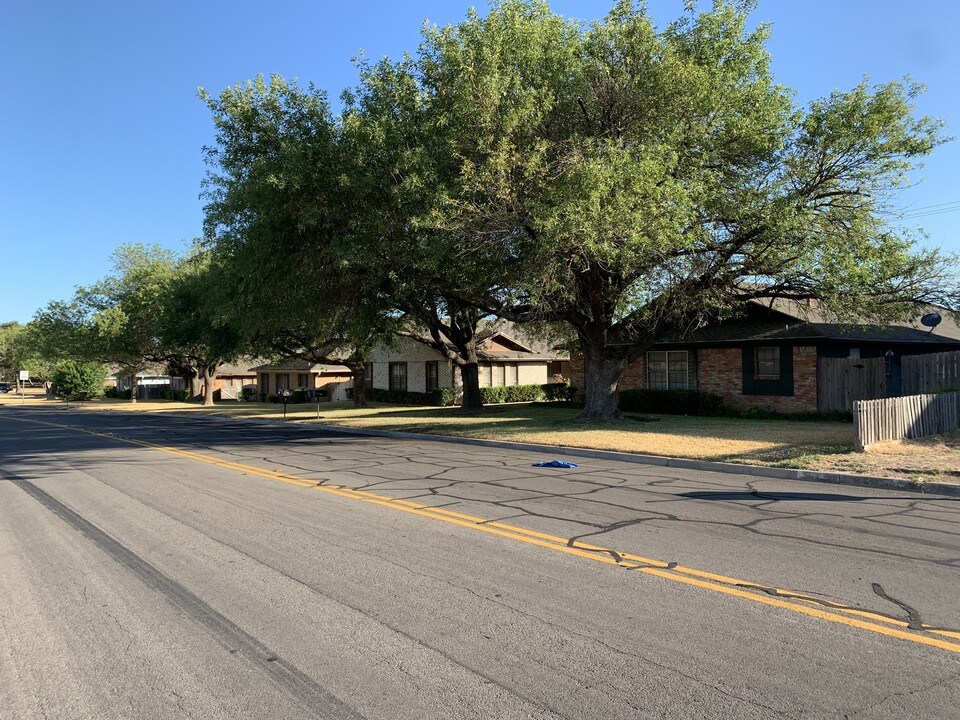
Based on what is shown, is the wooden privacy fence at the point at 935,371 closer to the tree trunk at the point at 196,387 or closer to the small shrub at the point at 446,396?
the small shrub at the point at 446,396

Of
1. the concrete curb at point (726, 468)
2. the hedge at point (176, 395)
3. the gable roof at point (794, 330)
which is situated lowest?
the concrete curb at point (726, 468)

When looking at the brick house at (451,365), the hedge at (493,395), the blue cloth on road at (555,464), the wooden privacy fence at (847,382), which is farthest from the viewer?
the brick house at (451,365)

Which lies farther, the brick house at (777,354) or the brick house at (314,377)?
the brick house at (314,377)

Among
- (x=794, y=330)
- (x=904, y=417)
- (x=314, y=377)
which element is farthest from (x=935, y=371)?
(x=314, y=377)

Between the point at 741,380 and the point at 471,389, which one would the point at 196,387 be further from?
the point at 741,380

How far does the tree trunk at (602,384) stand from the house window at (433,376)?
17288 mm

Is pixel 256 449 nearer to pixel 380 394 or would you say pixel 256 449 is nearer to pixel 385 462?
pixel 385 462

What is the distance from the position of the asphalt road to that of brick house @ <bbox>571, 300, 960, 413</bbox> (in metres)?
13.0

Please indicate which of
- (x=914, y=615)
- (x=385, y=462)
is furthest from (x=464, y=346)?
(x=914, y=615)

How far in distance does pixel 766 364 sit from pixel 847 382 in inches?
112

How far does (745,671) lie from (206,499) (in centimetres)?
807

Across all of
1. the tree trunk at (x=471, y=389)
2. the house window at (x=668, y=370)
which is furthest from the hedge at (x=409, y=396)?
the house window at (x=668, y=370)

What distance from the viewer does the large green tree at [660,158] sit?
48.1 feet

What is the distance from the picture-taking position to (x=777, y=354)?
76.4ft
